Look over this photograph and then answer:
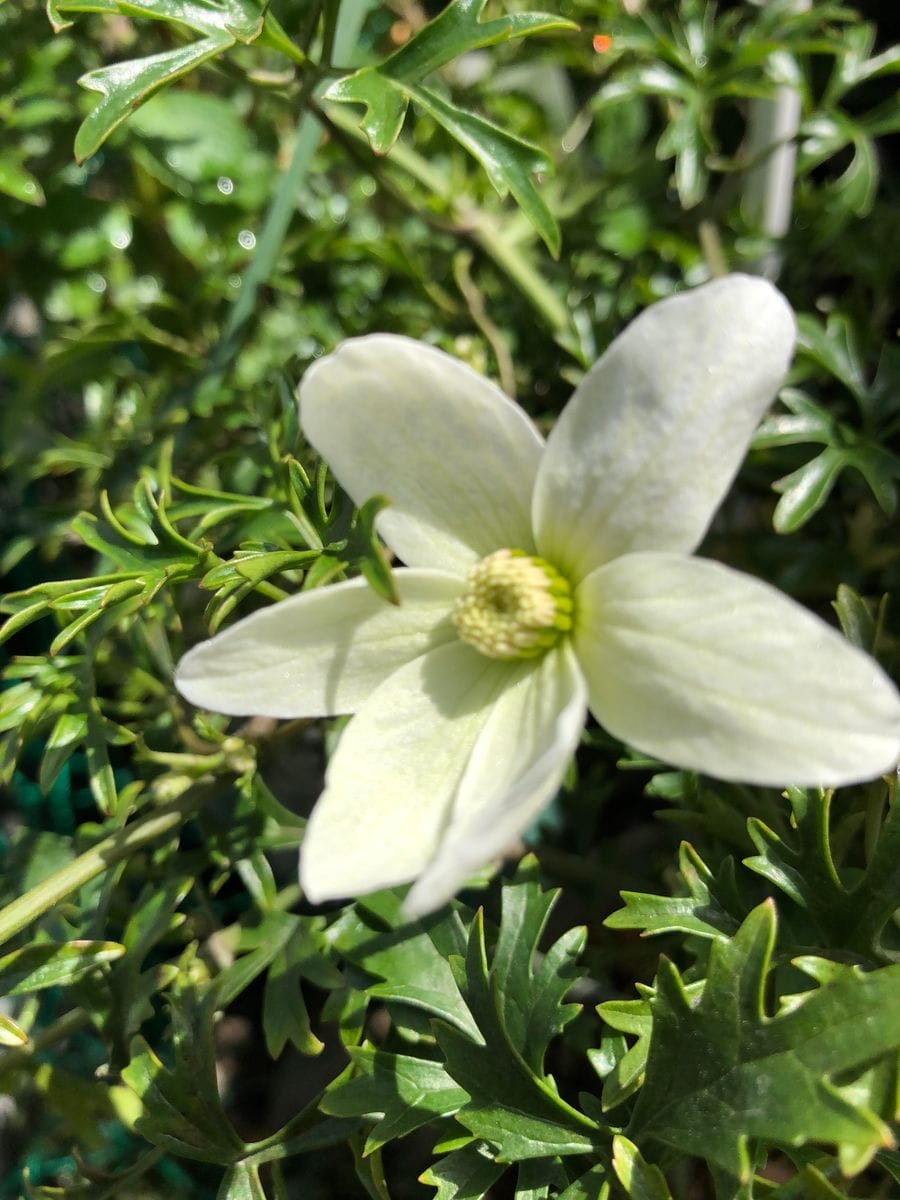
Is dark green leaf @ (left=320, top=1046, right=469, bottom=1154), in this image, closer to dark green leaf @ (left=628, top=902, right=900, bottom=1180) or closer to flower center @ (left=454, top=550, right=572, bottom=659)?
dark green leaf @ (left=628, top=902, right=900, bottom=1180)

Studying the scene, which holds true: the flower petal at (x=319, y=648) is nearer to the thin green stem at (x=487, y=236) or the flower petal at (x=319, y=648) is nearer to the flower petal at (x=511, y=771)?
the flower petal at (x=511, y=771)

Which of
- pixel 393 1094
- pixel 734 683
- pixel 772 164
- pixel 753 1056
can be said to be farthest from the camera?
pixel 772 164

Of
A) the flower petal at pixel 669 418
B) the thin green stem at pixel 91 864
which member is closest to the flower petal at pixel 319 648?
the flower petal at pixel 669 418

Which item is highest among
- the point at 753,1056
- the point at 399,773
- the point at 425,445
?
the point at 425,445

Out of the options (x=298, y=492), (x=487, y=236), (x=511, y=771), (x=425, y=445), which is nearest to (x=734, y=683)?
(x=511, y=771)

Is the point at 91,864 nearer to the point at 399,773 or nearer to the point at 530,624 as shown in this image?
the point at 399,773

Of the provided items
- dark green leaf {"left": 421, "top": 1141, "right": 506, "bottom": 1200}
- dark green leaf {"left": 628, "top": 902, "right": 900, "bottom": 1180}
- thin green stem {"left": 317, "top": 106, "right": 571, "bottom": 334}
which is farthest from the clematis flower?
thin green stem {"left": 317, "top": 106, "right": 571, "bottom": 334}

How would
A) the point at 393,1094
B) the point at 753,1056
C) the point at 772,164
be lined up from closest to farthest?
the point at 753,1056
the point at 393,1094
the point at 772,164

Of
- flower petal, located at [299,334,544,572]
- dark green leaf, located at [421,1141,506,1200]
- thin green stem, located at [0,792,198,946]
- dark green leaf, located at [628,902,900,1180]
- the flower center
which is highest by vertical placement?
flower petal, located at [299,334,544,572]
